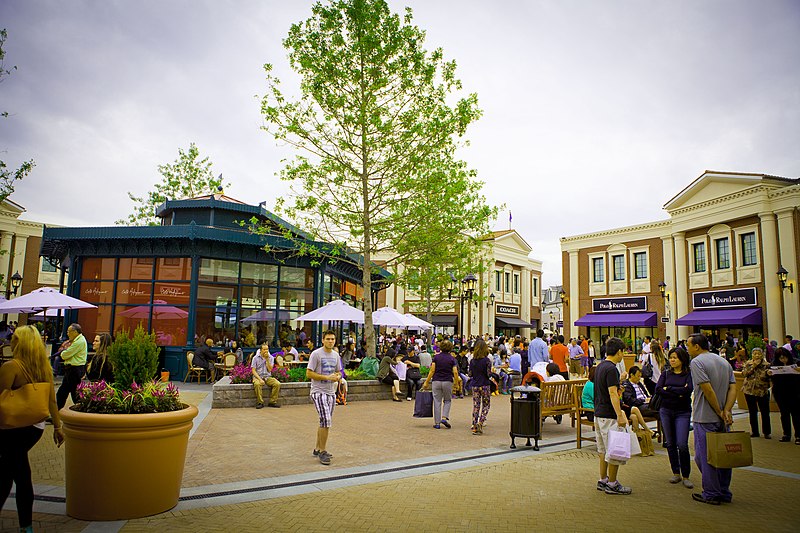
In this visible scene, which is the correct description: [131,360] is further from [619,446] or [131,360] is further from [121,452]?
[619,446]

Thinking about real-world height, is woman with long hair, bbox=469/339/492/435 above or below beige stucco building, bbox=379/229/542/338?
below

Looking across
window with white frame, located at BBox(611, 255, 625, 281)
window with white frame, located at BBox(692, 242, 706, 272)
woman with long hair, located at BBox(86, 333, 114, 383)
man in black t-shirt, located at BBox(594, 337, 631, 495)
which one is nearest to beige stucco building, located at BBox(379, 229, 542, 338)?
window with white frame, located at BBox(611, 255, 625, 281)

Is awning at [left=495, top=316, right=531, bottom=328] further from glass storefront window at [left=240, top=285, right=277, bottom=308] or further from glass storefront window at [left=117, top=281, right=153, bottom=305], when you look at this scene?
glass storefront window at [left=117, top=281, right=153, bottom=305]

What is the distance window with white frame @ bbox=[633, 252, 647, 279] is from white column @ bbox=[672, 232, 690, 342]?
8.93ft

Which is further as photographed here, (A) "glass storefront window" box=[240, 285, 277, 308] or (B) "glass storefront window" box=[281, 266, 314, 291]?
(B) "glass storefront window" box=[281, 266, 314, 291]

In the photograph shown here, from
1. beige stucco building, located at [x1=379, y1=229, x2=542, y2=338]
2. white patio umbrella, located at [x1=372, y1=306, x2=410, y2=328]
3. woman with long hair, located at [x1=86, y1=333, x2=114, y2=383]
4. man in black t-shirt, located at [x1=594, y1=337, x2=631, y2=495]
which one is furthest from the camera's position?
beige stucco building, located at [x1=379, y1=229, x2=542, y2=338]

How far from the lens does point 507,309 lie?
5147cm

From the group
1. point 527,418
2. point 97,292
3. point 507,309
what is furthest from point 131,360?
point 507,309

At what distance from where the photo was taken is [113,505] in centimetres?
482

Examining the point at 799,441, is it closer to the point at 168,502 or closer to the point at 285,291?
the point at 168,502

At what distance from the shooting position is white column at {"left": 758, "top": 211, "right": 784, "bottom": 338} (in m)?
26.0

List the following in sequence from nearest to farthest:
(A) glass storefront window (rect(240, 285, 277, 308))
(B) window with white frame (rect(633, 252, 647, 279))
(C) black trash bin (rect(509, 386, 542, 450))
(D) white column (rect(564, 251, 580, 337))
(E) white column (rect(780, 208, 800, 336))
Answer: (C) black trash bin (rect(509, 386, 542, 450)), (A) glass storefront window (rect(240, 285, 277, 308)), (E) white column (rect(780, 208, 800, 336)), (B) window with white frame (rect(633, 252, 647, 279)), (D) white column (rect(564, 251, 580, 337))

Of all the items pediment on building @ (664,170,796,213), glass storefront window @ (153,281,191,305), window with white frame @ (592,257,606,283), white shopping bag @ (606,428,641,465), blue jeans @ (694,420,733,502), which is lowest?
blue jeans @ (694,420,733,502)

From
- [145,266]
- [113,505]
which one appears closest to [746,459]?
[113,505]
